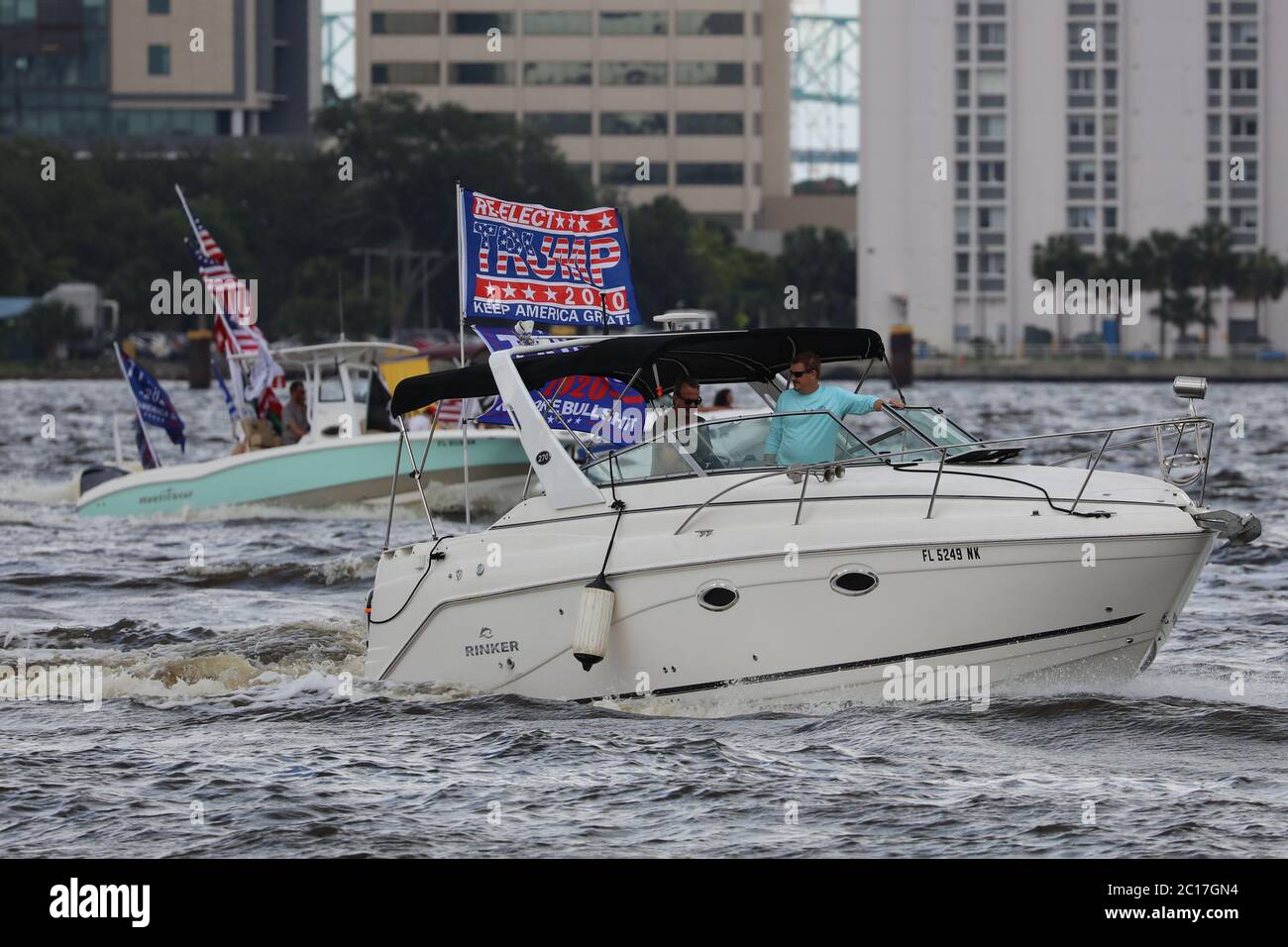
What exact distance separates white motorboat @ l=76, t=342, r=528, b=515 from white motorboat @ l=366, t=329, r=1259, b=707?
44.8 ft

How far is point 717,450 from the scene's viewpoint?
12.4 metres

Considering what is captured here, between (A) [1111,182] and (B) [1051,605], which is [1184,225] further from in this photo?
(B) [1051,605]

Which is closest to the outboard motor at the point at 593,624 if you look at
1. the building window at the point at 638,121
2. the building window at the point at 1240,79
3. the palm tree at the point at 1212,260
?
the palm tree at the point at 1212,260

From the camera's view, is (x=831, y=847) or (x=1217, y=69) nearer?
→ (x=831, y=847)

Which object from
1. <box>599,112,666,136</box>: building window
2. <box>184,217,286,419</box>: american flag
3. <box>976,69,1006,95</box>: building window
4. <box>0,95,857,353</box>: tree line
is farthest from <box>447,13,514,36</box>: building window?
<box>184,217,286,419</box>: american flag

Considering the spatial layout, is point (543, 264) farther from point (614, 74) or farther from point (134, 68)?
point (134, 68)

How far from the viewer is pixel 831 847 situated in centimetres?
966

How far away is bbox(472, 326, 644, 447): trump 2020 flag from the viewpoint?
536 inches

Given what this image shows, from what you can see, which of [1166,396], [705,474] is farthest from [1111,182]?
[705,474]

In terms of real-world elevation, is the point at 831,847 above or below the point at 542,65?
below

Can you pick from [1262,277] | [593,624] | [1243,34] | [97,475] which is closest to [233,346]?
[97,475]

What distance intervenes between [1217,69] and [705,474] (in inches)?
4448

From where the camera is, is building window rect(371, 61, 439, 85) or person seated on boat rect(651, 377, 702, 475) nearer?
person seated on boat rect(651, 377, 702, 475)

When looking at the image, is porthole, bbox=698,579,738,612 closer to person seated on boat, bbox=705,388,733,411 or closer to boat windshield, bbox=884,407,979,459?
boat windshield, bbox=884,407,979,459
